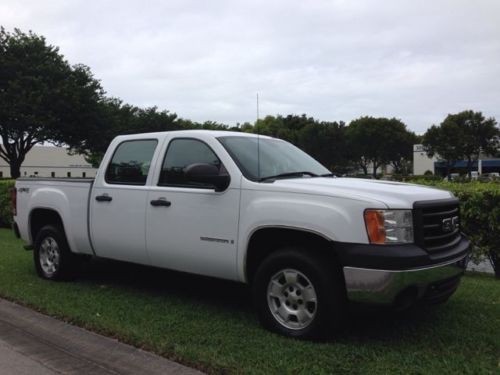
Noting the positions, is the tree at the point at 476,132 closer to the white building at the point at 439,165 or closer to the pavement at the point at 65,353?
the white building at the point at 439,165

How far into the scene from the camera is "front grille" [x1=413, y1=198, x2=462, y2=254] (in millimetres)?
4387

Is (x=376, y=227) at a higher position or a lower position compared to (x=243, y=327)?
higher

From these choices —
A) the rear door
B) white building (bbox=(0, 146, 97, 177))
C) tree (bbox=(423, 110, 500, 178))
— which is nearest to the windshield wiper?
the rear door

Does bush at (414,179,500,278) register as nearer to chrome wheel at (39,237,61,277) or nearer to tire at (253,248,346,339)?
tire at (253,248,346,339)

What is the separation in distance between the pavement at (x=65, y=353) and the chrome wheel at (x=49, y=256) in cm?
162

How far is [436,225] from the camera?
4.61m

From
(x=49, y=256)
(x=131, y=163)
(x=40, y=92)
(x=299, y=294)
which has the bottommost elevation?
(x=49, y=256)

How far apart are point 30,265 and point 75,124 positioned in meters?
27.0

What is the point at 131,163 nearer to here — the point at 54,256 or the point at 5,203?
the point at 54,256

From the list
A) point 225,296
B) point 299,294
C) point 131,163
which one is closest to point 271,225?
point 299,294

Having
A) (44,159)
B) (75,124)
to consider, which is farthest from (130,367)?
(44,159)

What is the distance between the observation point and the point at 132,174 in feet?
20.2

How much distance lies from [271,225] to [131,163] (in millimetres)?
2228

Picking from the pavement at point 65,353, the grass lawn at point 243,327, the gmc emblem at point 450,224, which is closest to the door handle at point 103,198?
the grass lawn at point 243,327
